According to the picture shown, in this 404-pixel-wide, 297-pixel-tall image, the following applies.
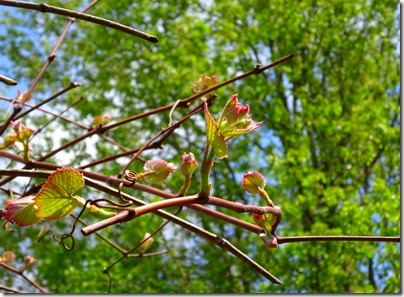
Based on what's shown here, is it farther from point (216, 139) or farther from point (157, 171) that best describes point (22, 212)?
point (157, 171)

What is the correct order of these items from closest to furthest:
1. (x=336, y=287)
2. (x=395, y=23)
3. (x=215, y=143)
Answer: (x=215, y=143) < (x=336, y=287) < (x=395, y=23)

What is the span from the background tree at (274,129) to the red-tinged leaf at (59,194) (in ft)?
15.9

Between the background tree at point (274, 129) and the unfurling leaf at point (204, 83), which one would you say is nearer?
the unfurling leaf at point (204, 83)

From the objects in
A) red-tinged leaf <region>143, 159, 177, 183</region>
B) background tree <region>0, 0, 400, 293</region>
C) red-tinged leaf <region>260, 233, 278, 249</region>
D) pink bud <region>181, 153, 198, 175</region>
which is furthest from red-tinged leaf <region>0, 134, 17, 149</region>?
background tree <region>0, 0, 400, 293</region>

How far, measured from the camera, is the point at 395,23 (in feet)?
22.2

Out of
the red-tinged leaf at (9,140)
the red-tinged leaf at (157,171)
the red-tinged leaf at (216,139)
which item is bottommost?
the red-tinged leaf at (216,139)

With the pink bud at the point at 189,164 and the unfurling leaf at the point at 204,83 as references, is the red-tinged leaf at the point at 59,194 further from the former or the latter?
the unfurling leaf at the point at 204,83

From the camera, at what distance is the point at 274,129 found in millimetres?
6434

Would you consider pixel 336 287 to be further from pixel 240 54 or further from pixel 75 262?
pixel 75 262

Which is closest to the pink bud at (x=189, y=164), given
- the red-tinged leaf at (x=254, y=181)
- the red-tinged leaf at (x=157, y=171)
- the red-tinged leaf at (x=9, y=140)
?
the red-tinged leaf at (x=254, y=181)

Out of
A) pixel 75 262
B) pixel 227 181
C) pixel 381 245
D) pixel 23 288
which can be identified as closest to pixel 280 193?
pixel 227 181

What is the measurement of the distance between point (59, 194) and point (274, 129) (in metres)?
6.09

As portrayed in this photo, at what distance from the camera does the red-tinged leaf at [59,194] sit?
1.33 feet

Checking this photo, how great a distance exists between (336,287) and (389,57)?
303cm
